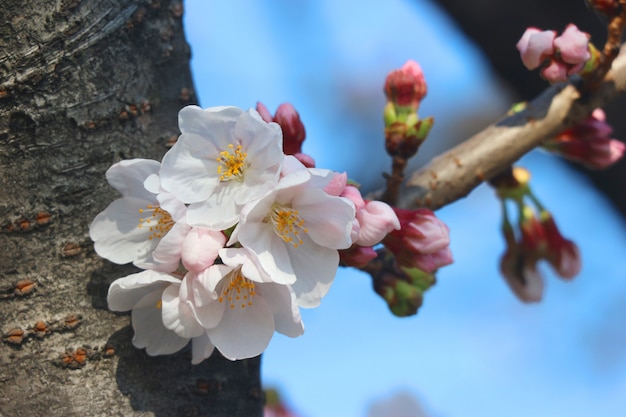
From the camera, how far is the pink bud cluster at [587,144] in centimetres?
179

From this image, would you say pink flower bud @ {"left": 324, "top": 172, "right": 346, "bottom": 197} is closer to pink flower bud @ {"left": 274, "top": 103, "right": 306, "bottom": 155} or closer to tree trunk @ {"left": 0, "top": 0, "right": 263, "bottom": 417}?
pink flower bud @ {"left": 274, "top": 103, "right": 306, "bottom": 155}

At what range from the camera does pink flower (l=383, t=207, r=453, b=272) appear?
1337 millimetres

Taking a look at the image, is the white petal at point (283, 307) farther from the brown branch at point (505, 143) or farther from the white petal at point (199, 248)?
the brown branch at point (505, 143)

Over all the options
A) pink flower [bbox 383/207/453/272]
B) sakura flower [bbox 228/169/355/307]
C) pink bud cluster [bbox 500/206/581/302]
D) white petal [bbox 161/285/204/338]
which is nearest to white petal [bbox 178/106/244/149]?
sakura flower [bbox 228/169/355/307]

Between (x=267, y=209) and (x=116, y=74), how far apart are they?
0.36 meters

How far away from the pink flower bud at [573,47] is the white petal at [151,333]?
88cm

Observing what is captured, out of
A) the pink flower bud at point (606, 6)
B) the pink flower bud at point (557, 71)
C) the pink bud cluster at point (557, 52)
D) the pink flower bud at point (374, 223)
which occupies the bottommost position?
the pink flower bud at point (374, 223)

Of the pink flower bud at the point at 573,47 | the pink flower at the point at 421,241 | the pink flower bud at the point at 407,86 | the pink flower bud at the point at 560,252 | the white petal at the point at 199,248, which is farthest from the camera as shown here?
the pink flower bud at the point at 560,252

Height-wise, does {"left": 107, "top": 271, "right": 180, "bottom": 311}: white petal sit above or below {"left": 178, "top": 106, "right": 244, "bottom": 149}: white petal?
below

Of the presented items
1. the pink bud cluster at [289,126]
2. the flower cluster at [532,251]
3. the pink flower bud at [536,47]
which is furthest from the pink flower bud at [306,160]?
the flower cluster at [532,251]

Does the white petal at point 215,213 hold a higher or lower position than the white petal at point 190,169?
lower

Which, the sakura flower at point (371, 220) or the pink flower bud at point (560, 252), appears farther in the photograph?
the pink flower bud at point (560, 252)

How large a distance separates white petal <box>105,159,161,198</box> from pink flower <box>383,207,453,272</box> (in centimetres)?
44

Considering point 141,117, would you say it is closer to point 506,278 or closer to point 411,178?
point 411,178
